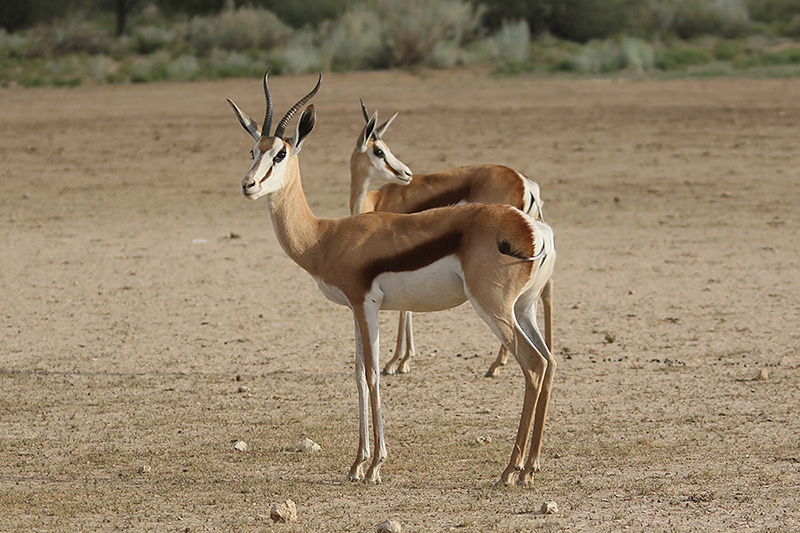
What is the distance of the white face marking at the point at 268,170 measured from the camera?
5.78 m

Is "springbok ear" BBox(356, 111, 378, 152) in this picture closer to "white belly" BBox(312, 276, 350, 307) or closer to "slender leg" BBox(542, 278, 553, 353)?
"slender leg" BBox(542, 278, 553, 353)

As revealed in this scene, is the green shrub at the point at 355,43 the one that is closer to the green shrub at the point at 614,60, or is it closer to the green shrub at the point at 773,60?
the green shrub at the point at 614,60

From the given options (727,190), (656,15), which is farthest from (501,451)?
(656,15)

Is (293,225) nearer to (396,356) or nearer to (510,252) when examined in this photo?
(510,252)

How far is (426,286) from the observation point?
5.71m

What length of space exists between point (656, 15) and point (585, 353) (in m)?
36.1

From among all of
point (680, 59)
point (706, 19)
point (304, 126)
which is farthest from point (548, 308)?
point (706, 19)

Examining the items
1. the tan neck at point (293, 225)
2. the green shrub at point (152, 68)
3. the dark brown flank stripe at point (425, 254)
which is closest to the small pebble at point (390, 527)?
the dark brown flank stripe at point (425, 254)

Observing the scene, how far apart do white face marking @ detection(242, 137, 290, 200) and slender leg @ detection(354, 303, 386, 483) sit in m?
0.79

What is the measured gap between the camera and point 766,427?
263 inches

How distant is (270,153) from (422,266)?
99 centimetres

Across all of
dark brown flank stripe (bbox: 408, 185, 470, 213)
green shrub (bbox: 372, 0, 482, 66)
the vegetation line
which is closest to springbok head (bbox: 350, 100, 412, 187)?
dark brown flank stripe (bbox: 408, 185, 470, 213)

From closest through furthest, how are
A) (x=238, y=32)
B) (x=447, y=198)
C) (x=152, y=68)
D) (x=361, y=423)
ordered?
(x=361, y=423), (x=447, y=198), (x=152, y=68), (x=238, y=32)

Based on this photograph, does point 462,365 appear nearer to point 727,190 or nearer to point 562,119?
point 727,190
